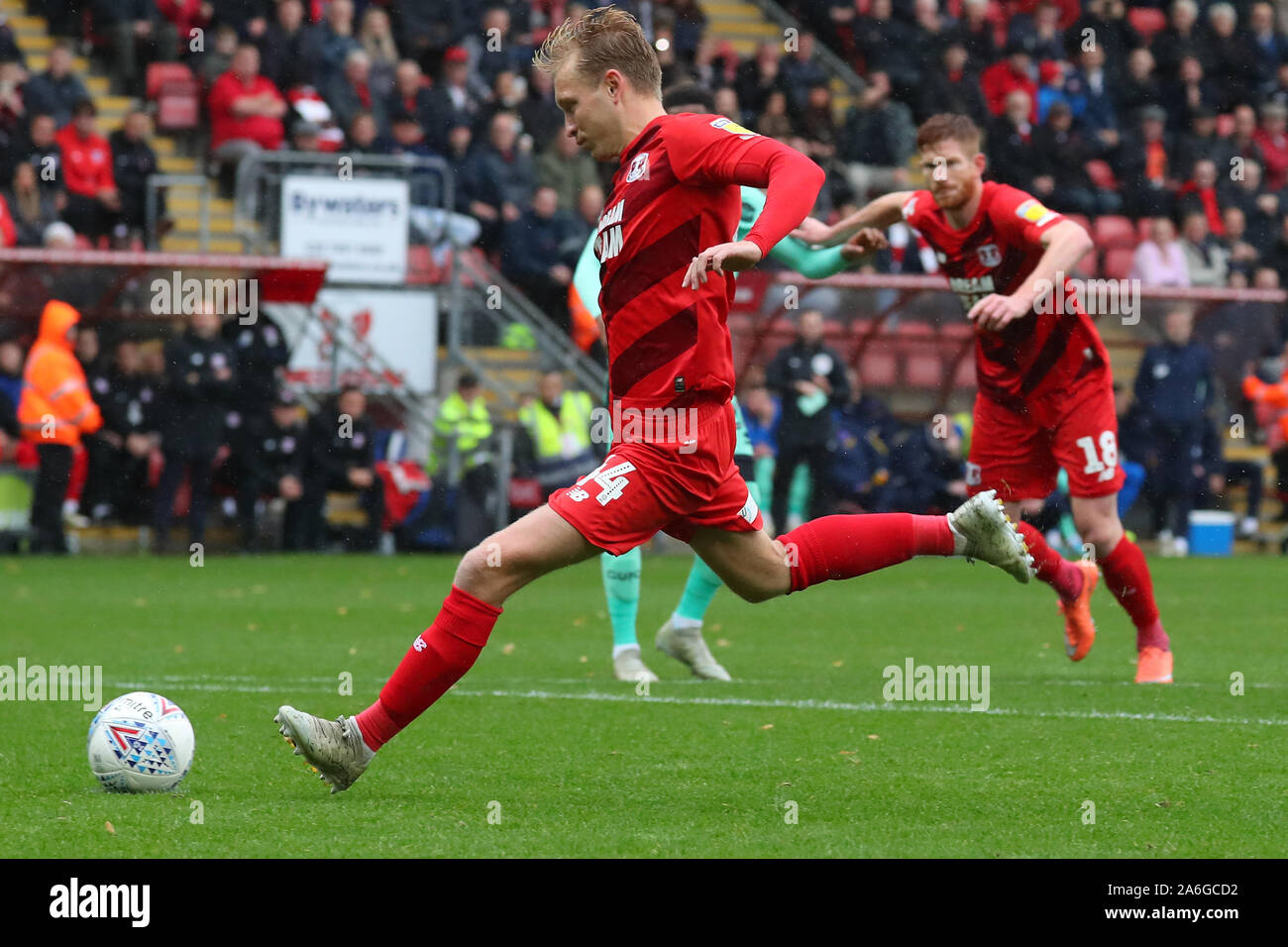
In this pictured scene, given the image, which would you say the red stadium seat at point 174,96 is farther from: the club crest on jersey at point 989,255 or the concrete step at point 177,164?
the club crest on jersey at point 989,255

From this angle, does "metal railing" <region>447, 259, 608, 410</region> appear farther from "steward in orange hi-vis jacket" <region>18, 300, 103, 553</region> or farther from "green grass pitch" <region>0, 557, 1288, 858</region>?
"green grass pitch" <region>0, 557, 1288, 858</region>

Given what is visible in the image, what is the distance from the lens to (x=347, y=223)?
58.0ft

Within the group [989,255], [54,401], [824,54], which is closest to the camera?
[989,255]

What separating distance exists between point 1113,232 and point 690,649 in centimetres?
1404

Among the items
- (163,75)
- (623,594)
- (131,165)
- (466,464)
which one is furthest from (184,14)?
(623,594)

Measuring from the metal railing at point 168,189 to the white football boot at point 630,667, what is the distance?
10489mm

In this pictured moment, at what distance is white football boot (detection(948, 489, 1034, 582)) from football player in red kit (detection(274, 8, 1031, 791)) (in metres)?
0.55

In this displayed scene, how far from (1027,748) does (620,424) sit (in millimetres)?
1871

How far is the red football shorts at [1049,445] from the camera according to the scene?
827cm

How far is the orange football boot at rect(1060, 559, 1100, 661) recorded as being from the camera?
26.6 ft

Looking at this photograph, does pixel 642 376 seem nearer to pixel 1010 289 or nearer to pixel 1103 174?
pixel 1010 289

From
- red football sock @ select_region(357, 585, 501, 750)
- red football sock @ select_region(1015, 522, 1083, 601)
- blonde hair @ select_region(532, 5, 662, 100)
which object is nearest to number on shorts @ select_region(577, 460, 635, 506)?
red football sock @ select_region(357, 585, 501, 750)

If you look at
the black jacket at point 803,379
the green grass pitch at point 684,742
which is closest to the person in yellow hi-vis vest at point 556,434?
the black jacket at point 803,379

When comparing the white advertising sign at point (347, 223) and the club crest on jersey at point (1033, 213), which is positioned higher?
the white advertising sign at point (347, 223)
